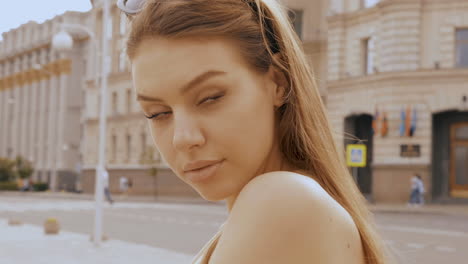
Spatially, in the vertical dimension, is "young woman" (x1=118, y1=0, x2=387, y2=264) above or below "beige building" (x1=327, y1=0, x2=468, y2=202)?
below

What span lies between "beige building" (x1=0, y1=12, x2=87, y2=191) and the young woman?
63.1 meters

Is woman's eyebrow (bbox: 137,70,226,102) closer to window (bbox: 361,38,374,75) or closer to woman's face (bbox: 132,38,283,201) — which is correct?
woman's face (bbox: 132,38,283,201)

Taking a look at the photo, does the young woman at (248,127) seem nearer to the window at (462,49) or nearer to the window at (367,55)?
the window at (462,49)

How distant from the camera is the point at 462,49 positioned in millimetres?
31844

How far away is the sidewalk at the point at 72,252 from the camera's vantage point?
1108cm

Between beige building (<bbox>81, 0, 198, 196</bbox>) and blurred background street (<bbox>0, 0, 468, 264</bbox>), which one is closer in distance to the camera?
blurred background street (<bbox>0, 0, 468, 264</bbox>)

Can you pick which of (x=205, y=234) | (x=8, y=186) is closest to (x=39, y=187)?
(x=8, y=186)

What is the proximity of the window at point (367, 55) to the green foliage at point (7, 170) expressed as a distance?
43301 millimetres

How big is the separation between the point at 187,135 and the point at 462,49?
107 ft

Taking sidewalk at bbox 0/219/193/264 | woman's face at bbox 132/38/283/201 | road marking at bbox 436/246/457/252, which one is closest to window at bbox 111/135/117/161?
sidewalk at bbox 0/219/193/264

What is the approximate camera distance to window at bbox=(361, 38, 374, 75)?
34.4 m

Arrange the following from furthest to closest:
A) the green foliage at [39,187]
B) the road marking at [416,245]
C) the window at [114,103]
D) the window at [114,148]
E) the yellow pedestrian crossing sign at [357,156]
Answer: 1. the green foliage at [39,187]
2. the window at [114,103]
3. the window at [114,148]
4. the yellow pedestrian crossing sign at [357,156]
5. the road marking at [416,245]

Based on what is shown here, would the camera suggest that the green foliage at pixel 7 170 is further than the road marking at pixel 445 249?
Yes

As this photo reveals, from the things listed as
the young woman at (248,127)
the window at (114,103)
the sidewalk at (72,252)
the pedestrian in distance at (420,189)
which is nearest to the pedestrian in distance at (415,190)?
the pedestrian in distance at (420,189)
